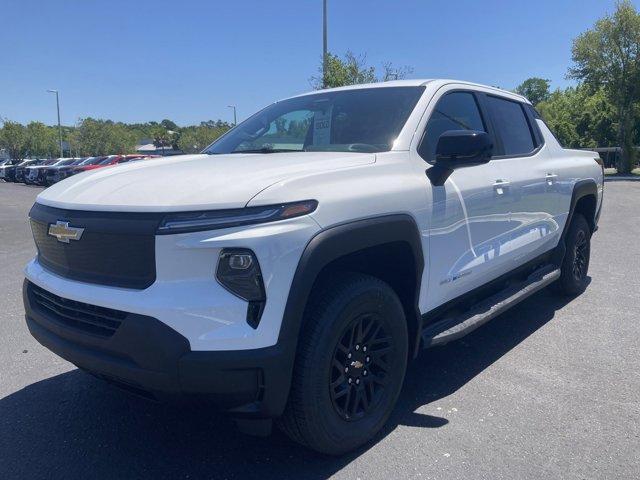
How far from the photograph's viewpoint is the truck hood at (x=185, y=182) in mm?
2350

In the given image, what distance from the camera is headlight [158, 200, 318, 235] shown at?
7.50 feet

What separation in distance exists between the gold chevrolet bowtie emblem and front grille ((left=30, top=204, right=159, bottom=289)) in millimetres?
17

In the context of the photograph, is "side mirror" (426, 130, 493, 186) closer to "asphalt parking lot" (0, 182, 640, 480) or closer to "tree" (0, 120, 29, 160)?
"asphalt parking lot" (0, 182, 640, 480)

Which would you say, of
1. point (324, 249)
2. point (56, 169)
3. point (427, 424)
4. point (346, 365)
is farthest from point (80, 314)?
point (56, 169)

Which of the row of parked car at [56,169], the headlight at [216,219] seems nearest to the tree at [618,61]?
the row of parked car at [56,169]

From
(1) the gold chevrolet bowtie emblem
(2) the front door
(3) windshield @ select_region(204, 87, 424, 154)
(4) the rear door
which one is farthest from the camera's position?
(4) the rear door

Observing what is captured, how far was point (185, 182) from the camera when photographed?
253 centimetres

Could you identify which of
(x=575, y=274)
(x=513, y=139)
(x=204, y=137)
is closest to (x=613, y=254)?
(x=575, y=274)

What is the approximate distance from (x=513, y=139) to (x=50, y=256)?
Result: 345 centimetres

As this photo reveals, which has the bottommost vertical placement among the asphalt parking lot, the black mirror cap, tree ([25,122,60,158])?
the asphalt parking lot

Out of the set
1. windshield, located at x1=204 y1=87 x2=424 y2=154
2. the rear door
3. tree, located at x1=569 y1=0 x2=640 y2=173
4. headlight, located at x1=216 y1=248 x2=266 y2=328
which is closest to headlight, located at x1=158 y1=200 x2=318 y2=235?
headlight, located at x1=216 y1=248 x2=266 y2=328

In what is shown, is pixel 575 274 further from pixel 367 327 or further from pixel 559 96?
Answer: pixel 559 96

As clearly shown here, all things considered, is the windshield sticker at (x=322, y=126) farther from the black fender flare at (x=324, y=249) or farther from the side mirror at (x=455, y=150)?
the black fender flare at (x=324, y=249)

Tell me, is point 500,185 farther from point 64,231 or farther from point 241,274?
point 64,231
